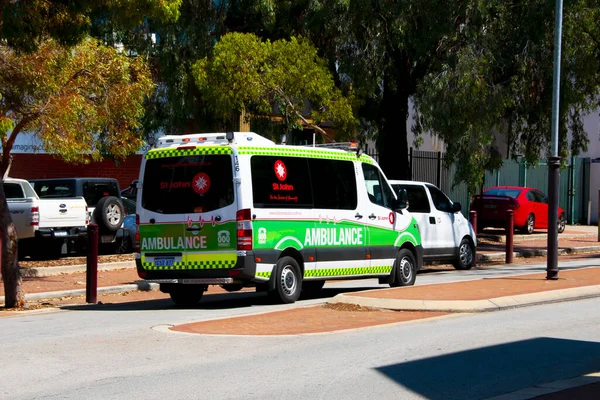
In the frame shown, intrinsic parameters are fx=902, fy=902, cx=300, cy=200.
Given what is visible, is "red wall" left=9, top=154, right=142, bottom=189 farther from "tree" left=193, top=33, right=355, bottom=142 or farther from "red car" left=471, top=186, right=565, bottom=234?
"red car" left=471, top=186, right=565, bottom=234

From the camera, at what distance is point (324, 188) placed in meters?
15.4

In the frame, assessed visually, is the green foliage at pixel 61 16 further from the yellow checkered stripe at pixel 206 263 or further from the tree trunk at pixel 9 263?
the yellow checkered stripe at pixel 206 263

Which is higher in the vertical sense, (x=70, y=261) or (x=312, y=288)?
(x=70, y=261)

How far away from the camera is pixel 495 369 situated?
29.7 ft

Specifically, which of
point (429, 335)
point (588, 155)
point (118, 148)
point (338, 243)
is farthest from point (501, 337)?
point (588, 155)

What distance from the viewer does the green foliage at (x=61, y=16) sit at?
51.2 feet

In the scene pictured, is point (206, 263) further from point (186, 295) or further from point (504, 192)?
point (504, 192)

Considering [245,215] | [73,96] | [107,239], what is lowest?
[107,239]

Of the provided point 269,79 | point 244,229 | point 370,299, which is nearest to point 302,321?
point 370,299

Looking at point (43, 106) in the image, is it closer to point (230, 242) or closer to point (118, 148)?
point (118, 148)

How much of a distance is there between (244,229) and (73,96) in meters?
9.29

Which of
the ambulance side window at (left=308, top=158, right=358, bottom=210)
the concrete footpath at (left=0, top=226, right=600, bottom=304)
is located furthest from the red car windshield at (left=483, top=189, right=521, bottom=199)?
the ambulance side window at (left=308, top=158, right=358, bottom=210)

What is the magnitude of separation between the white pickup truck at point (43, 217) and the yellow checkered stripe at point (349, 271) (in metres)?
8.13

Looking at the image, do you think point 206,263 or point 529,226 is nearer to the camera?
point 206,263
